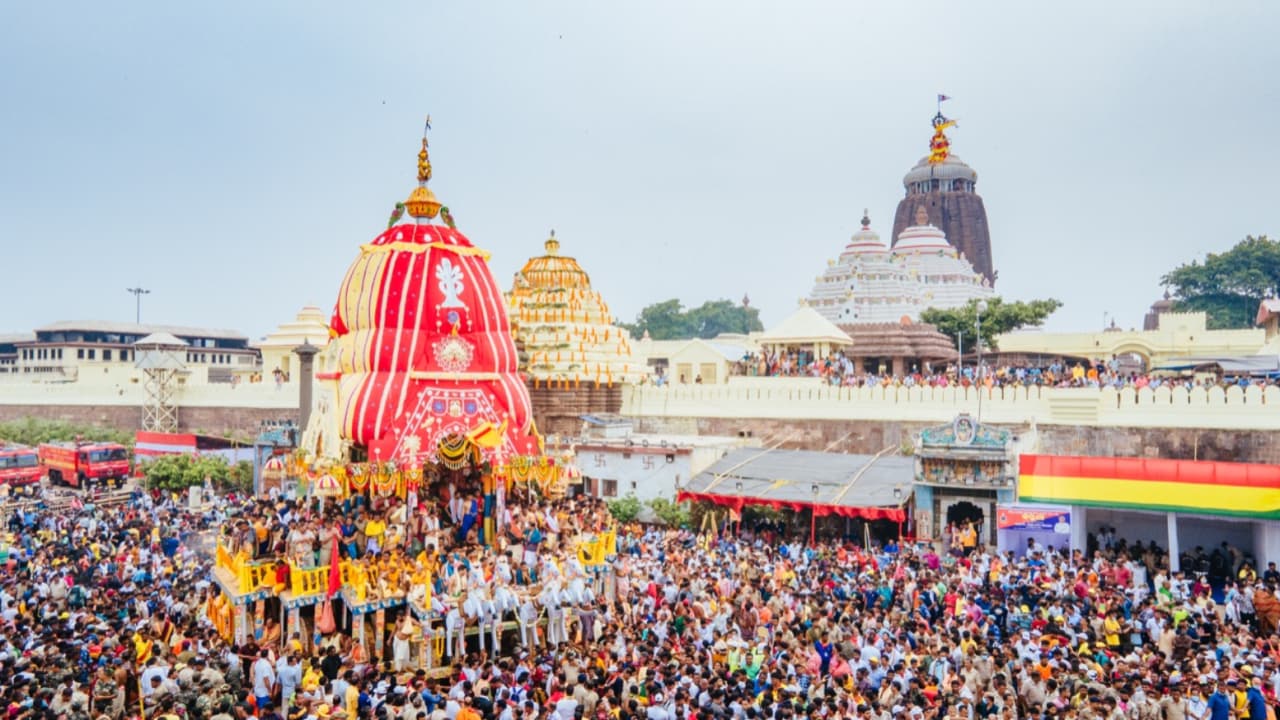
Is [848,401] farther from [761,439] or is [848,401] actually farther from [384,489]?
[384,489]

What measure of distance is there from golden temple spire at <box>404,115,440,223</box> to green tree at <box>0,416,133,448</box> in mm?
24763

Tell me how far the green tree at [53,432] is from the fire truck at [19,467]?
6.34m

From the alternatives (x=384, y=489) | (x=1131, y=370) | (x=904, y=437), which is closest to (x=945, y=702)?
(x=384, y=489)

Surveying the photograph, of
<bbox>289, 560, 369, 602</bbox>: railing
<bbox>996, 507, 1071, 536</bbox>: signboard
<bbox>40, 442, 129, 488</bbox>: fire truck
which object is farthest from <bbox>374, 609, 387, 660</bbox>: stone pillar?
<bbox>40, 442, 129, 488</bbox>: fire truck

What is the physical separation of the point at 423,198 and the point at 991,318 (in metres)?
27.6

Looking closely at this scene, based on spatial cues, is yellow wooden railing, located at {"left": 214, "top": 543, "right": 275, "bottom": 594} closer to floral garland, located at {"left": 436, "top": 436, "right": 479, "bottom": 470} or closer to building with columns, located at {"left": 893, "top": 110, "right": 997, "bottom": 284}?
floral garland, located at {"left": 436, "top": 436, "right": 479, "bottom": 470}

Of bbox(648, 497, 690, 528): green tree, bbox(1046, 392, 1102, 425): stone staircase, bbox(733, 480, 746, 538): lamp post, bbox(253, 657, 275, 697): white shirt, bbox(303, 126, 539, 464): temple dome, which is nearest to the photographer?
bbox(253, 657, 275, 697): white shirt

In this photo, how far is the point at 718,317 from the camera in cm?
7544

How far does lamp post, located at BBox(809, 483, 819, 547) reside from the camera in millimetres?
19516

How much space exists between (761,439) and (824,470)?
227 inches

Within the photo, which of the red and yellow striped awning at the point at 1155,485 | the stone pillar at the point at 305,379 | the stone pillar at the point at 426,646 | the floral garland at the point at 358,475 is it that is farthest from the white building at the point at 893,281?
the stone pillar at the point at 426,646

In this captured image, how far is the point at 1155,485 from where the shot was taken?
17.2 meters

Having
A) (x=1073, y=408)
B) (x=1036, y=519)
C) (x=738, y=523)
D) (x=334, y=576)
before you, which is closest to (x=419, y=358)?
(x=334, y=576)

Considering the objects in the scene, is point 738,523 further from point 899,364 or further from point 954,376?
point 899,364
